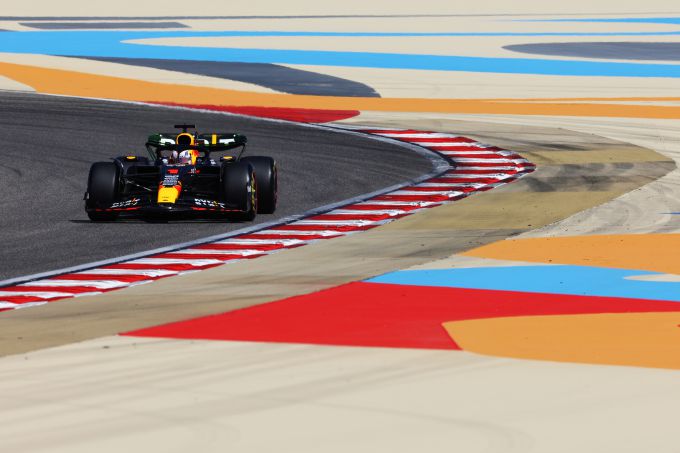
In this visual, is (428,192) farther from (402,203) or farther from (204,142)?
(204,142)

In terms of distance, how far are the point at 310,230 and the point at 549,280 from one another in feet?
13.6

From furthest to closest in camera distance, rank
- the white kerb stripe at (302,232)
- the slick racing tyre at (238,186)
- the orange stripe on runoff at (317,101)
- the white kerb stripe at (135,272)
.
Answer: the orange stripe on runoff at (317,101) < the slick racing tyre at (238,186) < the white kerb stripe at (302,232) < the white kerb stripe at (135,272)

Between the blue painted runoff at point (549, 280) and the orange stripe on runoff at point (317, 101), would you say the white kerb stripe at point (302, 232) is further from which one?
the orange stripe on runoff at point (317, 101)

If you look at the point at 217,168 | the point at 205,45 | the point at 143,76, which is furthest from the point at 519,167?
the point at 205,45

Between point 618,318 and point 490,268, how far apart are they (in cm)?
269

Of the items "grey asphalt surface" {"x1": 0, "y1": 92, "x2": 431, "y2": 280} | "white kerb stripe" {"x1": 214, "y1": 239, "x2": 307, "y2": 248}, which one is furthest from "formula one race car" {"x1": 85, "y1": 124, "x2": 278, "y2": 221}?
"white kerb stripe" {"x1": 214, "y1": 239, "x2": 307, "y2": 248}

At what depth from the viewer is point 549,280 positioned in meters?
13.1

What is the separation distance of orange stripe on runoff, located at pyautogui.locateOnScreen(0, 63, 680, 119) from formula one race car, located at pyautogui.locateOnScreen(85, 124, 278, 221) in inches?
629

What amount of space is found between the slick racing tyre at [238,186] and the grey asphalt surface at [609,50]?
112 ft

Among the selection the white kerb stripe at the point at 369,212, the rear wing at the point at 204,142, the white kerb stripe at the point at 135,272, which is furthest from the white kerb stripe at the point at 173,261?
the white kerb stripe at the point at 369,212

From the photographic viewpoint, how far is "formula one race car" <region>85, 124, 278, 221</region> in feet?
54.2


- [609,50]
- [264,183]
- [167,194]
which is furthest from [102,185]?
[609,50]

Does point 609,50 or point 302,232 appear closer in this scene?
point 302,232

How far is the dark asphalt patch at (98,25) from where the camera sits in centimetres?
6725
